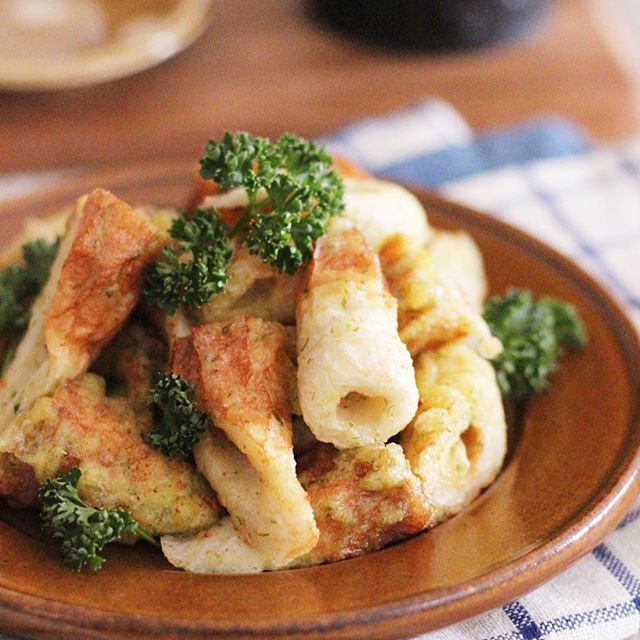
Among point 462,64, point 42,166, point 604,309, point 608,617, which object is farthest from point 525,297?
point 462,64

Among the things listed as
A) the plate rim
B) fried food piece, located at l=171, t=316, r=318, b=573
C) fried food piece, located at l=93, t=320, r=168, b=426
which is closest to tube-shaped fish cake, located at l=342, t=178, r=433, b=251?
fried food piece, located at l=171, t=316, r=318, b=573

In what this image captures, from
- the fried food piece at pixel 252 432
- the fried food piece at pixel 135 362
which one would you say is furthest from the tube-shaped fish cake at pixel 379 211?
the fried food piece at pixel 135 362

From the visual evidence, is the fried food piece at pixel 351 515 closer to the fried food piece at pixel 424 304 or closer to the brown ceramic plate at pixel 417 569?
the brown ceramic plate at pixel 417 569

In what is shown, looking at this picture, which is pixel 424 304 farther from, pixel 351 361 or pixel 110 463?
pixel 110 463

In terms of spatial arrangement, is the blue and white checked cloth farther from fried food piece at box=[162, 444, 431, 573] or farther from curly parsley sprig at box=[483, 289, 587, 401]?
fried food piece at box=[162, 444, 431, 573]

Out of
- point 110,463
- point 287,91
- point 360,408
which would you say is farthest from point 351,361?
point 287,91

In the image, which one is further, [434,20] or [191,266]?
[434,20]
